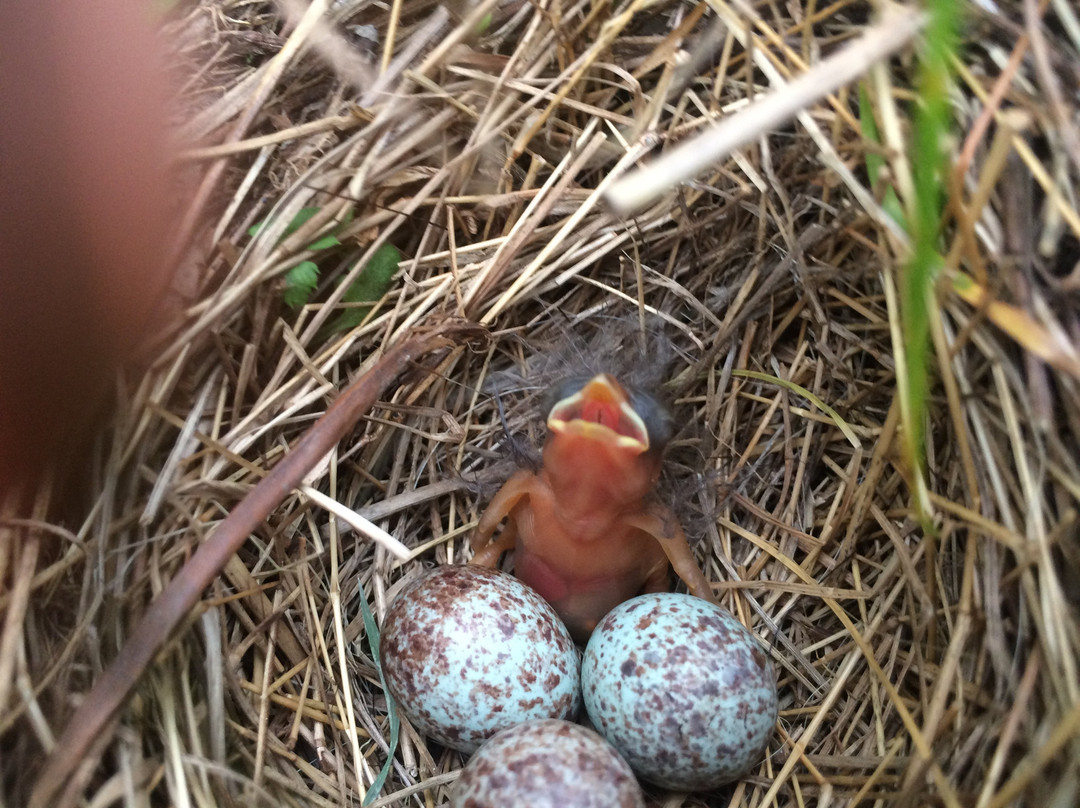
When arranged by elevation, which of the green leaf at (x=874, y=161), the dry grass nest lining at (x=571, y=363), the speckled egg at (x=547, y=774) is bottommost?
the speckled egg at (x=547, y=774)

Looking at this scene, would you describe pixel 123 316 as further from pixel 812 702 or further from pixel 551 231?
pixel 812 702

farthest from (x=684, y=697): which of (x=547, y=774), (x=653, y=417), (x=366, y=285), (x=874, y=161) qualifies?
(x=366, y=285)

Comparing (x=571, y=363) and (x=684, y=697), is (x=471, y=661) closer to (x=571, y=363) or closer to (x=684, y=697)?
(x=684, y=697)

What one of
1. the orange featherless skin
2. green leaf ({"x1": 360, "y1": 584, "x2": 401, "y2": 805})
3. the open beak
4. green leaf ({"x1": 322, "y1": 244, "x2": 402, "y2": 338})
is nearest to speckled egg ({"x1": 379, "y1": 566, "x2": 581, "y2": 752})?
green leaf ({"x1": 360, "y1": 584, "x2": 401, "y2": 805})

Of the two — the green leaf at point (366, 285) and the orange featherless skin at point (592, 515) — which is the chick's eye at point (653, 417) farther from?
the green leaf at point (366, 285)

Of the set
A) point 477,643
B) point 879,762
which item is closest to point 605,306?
point 477,643

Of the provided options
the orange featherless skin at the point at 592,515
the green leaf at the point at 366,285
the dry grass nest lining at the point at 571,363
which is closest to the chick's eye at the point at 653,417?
the orange featherless skin at the point at 592,515

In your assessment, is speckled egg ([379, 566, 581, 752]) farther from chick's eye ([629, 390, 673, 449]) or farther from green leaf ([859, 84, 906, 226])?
green leaf ([859, 84, 906, 226])
